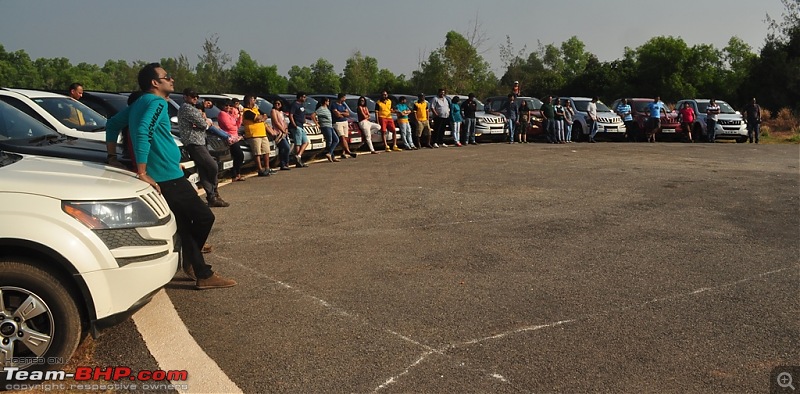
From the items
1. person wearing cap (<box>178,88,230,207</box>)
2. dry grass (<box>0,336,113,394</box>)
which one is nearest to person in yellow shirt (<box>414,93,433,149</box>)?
person wearing cap (<box>178,88,230,207</box>)

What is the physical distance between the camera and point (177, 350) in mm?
4477

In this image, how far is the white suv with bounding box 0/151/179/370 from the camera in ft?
12.8

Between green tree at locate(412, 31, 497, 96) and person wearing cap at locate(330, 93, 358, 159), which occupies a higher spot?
green tree at locate(412, 31, 497, 96)

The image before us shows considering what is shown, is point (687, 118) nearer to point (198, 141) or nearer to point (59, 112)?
point (198, 141)

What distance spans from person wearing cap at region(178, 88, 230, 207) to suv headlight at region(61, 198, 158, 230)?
4044mm

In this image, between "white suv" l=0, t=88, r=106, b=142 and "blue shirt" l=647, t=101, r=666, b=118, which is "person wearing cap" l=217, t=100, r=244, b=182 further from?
"blue shirt" l=647, t=101, r=666, b=118

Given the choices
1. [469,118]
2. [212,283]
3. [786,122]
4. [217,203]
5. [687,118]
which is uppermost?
[469,118]

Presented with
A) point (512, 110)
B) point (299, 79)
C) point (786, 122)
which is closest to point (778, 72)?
point (786, 122)

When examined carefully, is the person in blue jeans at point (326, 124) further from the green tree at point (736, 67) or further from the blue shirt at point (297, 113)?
the green tree at point (736, 67)

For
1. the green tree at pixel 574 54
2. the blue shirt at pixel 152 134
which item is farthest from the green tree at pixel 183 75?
the green tree at pixel 574 54

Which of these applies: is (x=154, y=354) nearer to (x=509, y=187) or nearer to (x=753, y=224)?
(x=753, y=224)

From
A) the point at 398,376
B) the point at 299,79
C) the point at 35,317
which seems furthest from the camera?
the point at 299,79

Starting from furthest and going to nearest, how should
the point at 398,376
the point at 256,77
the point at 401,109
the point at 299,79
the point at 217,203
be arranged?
the point at 299,79 → the point at 256,77 → the point at 401,109 → the point at 217,203 → the point at 398,376

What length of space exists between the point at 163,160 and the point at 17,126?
9.28 feet
